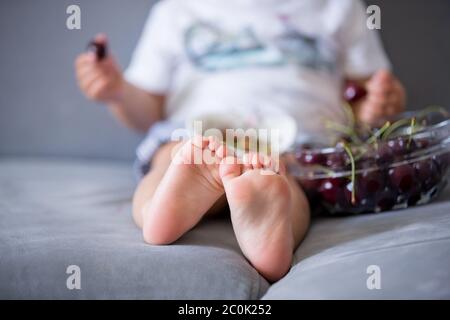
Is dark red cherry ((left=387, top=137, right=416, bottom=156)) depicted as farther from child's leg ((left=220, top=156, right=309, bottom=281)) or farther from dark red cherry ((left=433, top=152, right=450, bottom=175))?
child's leg ((left=220, top=156, right=309, bottom=281))

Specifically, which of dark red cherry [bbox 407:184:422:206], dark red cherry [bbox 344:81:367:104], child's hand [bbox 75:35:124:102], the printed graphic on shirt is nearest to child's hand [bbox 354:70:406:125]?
dark red cherry [bbox 344:81:367:104]

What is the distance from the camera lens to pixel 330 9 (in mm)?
1115

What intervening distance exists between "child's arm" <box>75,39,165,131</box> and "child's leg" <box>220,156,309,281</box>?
1.59 feet

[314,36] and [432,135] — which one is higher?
[314,36]

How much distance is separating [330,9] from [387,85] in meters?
0.25

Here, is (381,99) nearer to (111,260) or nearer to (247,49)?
(247,49)

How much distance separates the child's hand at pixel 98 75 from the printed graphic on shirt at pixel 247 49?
6.7 inches

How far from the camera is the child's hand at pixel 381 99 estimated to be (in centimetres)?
Answer: 96

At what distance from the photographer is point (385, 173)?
72 cm

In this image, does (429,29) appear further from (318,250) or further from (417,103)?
(318,250)

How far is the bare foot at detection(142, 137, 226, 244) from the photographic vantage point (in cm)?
60

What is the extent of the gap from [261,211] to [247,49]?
1.78 ft
